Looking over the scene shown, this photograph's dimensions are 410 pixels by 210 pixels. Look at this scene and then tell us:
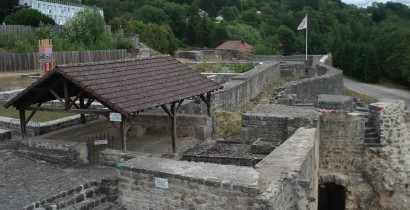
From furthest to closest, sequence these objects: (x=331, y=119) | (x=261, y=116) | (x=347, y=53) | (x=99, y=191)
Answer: (x=347, y=53) < (x=331, y=119) < (x=261, y=116) < (x=99, y=191)

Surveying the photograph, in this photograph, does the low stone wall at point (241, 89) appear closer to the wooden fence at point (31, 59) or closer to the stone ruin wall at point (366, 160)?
the stone ruin wall at point (366, 160)

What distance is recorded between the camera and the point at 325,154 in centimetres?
1250

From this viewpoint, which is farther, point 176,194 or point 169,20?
point 169,20

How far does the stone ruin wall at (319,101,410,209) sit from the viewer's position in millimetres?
12188

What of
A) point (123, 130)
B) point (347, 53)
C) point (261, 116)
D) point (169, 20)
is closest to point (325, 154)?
point (261, 116)

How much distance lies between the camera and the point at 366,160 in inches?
488

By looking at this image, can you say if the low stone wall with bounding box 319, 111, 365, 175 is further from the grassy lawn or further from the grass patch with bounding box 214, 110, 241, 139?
the grassy lawn

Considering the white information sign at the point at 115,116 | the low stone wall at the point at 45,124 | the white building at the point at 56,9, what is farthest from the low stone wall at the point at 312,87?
the white building at the point at 56,9

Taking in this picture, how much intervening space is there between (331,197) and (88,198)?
8186mm

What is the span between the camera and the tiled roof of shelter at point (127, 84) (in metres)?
9.09

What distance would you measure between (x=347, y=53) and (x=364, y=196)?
42521 millimetres

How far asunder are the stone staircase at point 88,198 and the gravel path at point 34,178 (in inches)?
6.9

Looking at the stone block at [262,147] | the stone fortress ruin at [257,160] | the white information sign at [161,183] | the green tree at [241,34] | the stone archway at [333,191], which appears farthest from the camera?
the green tree at [241,34]

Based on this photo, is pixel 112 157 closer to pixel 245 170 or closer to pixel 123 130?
pixel 123 130
